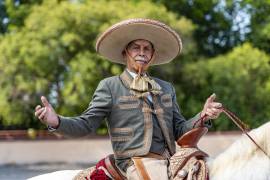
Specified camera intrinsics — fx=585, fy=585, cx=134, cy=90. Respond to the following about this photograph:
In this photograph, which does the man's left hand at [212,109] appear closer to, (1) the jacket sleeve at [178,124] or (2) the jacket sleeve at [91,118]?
(1) the jacket sleeve at [178,124]

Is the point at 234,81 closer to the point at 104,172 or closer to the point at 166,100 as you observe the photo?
the point at 166,100

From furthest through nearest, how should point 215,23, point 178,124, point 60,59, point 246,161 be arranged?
point 215,23 → point 60,59 → point 178,124 → point 246,161

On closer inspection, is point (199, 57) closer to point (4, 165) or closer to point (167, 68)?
point (167, 68)

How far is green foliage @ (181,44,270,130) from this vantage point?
15594 mm

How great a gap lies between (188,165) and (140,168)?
0.82 ft

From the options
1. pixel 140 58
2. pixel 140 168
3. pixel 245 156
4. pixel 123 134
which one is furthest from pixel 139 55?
pixel 245 156

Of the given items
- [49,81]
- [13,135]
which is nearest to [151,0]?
[49,81]

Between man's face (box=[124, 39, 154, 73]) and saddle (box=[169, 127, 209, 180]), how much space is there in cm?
47

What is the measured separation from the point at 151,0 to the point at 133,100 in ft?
46.2

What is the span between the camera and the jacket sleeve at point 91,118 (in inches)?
109

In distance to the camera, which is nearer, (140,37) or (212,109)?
(212,109)

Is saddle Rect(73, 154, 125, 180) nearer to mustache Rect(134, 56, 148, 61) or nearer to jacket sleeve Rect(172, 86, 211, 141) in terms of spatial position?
jacket sleeve Rect(172, 86, 211, 141)

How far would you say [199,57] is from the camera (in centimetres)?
1653

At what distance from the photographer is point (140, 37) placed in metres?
3.09
